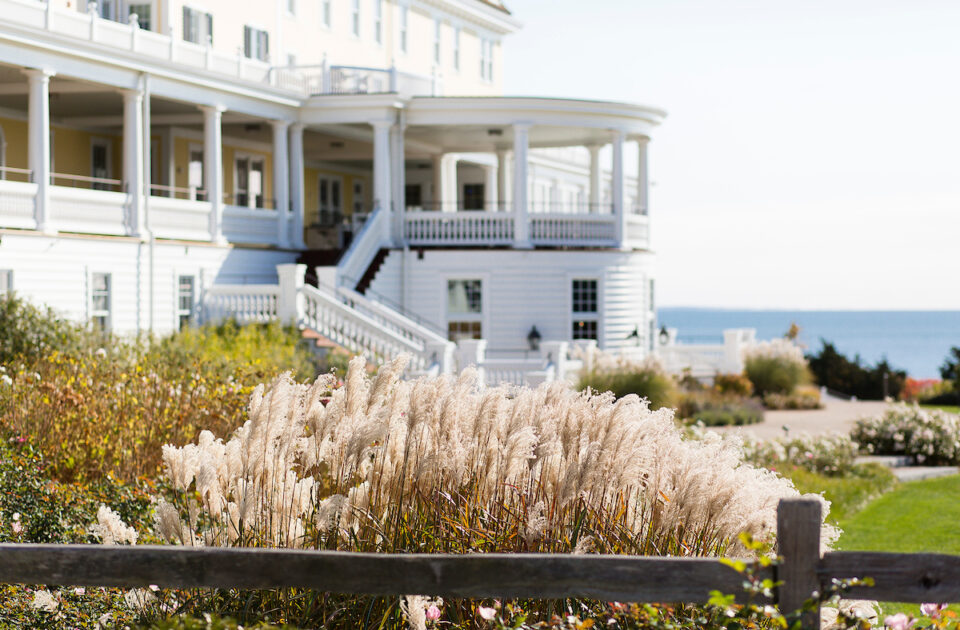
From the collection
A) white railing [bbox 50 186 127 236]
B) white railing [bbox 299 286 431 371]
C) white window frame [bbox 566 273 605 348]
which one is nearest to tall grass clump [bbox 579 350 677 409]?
white railing [bbox 299 286 431 371]

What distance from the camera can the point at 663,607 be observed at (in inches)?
219

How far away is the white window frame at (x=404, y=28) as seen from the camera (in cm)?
3800

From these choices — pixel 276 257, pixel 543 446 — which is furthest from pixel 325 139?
pixel 543 446

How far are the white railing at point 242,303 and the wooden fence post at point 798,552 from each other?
20.1 meters

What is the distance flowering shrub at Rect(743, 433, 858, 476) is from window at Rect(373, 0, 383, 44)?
22772 mm

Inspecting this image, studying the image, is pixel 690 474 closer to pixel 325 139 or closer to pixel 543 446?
pixel 543 446

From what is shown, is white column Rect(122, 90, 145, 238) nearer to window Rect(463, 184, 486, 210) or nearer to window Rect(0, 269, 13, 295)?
window Rect(0, 269, 13, 295)

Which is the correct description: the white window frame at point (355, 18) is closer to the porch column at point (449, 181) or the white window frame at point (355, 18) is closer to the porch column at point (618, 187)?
the porch column at point (449, 181)

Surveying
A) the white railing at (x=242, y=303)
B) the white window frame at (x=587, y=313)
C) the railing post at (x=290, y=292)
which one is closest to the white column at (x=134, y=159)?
the white railing at (x=242, y=303)

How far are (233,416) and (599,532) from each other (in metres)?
6.11

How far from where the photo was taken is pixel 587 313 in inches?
1176

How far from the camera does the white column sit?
24000 millimetres

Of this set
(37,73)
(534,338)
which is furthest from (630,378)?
(37,73)

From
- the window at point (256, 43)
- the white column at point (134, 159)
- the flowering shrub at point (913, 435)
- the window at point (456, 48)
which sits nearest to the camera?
the flowering shrub at point (913, 435)
